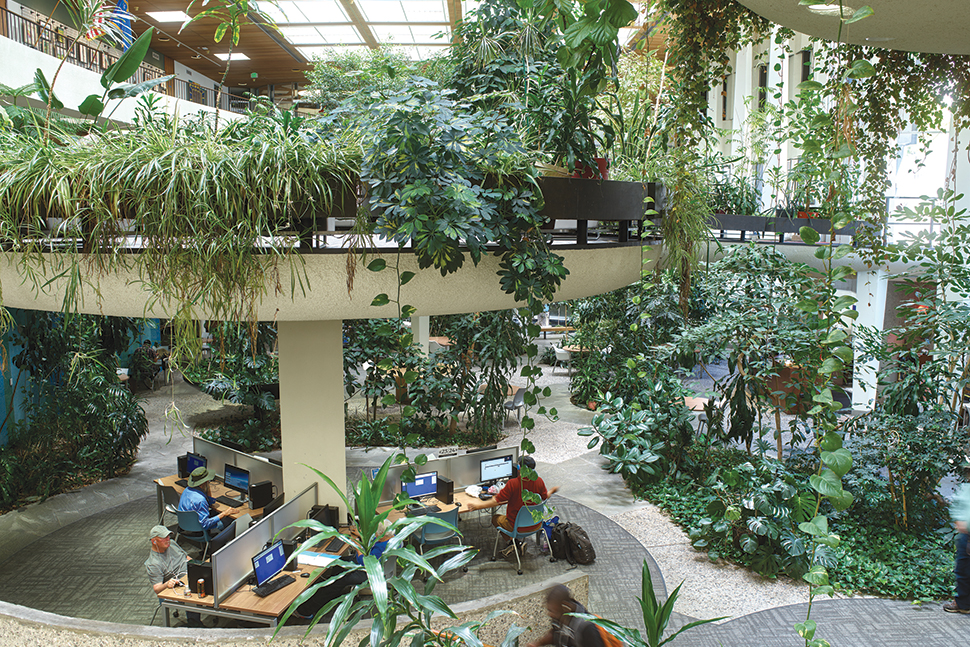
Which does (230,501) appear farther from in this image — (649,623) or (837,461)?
(837,461)

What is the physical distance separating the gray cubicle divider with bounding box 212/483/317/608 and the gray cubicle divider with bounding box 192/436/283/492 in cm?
95

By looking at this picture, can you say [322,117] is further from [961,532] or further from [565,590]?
[961,532]

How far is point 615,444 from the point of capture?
26.3ft

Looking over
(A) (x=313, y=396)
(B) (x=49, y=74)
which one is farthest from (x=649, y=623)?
(B) (x=49, y=74)

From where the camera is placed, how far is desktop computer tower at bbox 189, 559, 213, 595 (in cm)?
490

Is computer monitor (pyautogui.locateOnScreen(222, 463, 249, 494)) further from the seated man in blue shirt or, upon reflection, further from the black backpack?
the black backpack

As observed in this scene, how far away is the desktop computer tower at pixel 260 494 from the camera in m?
6.46

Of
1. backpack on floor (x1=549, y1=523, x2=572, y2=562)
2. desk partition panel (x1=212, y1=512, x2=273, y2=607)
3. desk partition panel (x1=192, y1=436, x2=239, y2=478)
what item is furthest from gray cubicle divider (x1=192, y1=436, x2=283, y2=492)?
backpack on floor (x1=549, y1=523, x2=572, y2=562)

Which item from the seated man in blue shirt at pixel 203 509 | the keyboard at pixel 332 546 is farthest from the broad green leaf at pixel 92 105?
the seated man in blue shirt at pixel 203 509

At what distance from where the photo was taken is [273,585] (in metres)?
5.03

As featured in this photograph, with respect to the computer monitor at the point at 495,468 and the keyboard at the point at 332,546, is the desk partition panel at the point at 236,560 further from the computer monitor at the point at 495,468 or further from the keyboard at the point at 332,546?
the computer monitor at the point at 495,468

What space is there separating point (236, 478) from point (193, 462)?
0.81 m

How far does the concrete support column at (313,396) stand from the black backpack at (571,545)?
2.20m

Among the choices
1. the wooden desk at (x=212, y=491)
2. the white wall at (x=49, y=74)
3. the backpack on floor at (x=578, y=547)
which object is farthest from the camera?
the white wall at (x=49, y=74)
